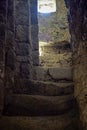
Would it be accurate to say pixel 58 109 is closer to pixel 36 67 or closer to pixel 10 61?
pixel 10 61

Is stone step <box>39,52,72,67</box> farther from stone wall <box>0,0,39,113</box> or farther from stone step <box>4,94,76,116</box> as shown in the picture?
stone step <box>4,94,76,116</box>

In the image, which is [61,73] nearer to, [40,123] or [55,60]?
A: [40,123]

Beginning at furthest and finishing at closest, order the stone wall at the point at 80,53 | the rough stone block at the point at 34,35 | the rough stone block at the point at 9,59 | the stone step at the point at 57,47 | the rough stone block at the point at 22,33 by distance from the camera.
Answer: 1. the stone step at the point at 57,47
2. the rough stone block at the point at 34,35
3. the rough stone block at the point at 22,33
4. the rough stone block at the point at 9,59
5. the stone wall at the point at 80,53

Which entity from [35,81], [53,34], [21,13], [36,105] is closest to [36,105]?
[36,105]

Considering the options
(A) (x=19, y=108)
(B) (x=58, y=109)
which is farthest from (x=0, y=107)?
(B) (x=58, y=109)

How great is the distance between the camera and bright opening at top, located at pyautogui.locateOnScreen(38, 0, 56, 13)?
7.33 meters

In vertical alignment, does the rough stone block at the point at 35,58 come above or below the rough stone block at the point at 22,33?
below

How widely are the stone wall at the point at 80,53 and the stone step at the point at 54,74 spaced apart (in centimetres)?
170

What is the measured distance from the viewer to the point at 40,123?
92.0 inches

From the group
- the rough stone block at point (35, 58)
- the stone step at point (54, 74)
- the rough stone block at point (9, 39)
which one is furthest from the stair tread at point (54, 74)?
the rough stone block at point (9, 39)

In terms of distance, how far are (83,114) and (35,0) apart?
321 cm

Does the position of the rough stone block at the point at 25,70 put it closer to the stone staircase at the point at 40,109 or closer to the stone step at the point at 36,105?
the stone staircase at the point at 40,109

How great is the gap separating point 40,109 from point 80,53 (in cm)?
81

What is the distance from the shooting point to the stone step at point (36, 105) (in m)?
2.56
